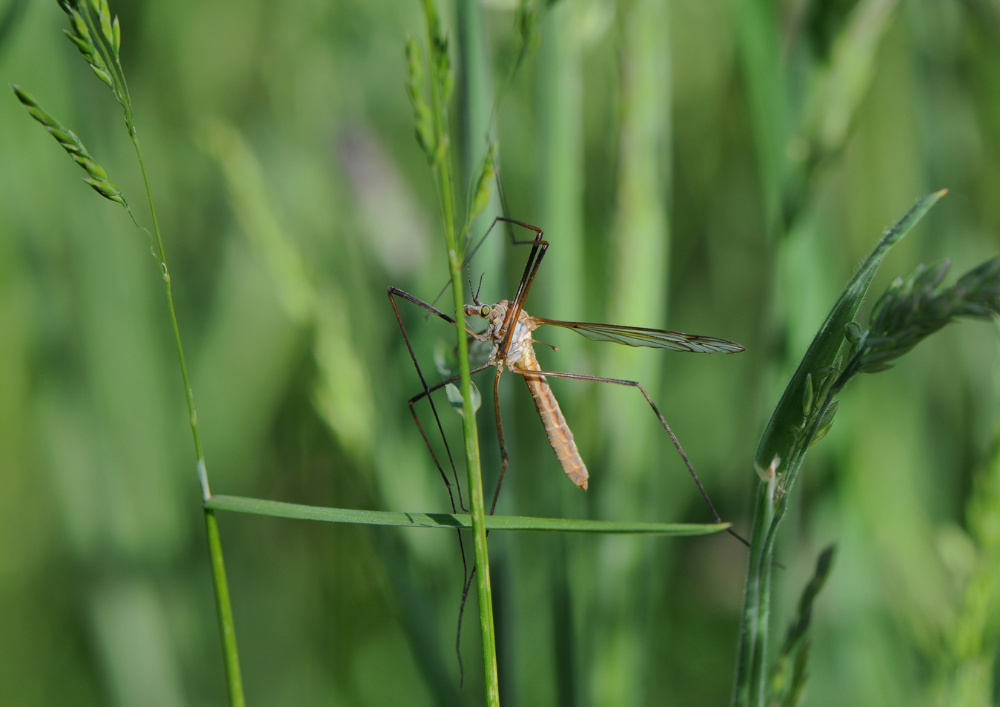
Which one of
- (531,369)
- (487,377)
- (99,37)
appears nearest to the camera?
(99,37)

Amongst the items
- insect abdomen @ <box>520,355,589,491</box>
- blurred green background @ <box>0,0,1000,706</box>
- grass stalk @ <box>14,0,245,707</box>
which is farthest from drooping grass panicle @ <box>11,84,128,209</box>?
insect abdomen @ <box>520,355,589,491</box>

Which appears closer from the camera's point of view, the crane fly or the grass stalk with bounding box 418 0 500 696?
the grass stalk with bounding box 418 0 500 696

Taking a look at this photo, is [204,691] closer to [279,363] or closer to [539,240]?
[279,363]

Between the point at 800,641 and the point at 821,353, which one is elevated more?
the point at 821,353

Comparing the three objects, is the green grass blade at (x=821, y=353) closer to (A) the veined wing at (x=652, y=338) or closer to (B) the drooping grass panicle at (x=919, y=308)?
(B) the drooping grass panicle at (x=919, y=308)

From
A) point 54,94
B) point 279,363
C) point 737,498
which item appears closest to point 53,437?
point 279,363

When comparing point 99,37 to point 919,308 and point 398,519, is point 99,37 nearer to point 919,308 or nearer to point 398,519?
point 398,519

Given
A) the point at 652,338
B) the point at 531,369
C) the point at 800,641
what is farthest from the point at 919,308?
the point at 531,369

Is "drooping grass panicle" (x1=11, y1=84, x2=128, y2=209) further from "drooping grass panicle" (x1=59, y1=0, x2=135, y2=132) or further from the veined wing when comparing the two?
the veined wing
